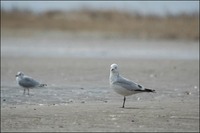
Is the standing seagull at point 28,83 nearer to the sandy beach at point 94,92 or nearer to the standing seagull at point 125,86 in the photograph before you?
the sandy beach at point 94,92

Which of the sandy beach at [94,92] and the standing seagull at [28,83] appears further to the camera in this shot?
the standing seagull at [28,83]

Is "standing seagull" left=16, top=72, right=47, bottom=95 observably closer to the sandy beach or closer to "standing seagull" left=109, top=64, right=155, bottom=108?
the sandy beach

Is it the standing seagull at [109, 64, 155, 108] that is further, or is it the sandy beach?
the standing seagull at [109, 64, 155, 108]

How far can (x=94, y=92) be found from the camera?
13.2 meters

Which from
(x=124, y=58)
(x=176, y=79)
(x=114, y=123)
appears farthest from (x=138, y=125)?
(x=124, y=58)

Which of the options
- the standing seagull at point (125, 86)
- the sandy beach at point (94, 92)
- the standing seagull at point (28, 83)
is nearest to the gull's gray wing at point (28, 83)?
the standing seagull at point (28, 83)

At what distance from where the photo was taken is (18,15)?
37.8m

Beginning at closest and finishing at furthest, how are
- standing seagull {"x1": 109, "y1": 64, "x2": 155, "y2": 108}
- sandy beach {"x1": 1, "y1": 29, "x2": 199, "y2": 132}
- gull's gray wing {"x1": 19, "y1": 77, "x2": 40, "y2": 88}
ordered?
sandy beach {"x1": 1, "y1": 29, "x2": 199, "y2": 132} < standing seagull {"x1": 109, "y1": 64, "x2": 155, "y2": 108} < gull's gray wing {"x1": 19, "y1": 77, "x2": 40, "y2": 88}

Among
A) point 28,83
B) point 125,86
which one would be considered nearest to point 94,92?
point 28,83

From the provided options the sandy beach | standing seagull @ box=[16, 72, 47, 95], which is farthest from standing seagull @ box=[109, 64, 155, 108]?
standing seagull @ box=[16, 72, 47, 95]

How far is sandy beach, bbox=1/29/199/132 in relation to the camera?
29.2 ft

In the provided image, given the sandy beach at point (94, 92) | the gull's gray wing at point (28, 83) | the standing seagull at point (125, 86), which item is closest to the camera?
the sandy beach at point (94, 92)

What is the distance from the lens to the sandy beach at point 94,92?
8.91 m

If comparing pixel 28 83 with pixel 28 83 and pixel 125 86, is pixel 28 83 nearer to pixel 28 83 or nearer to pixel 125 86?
pixel 28 83
